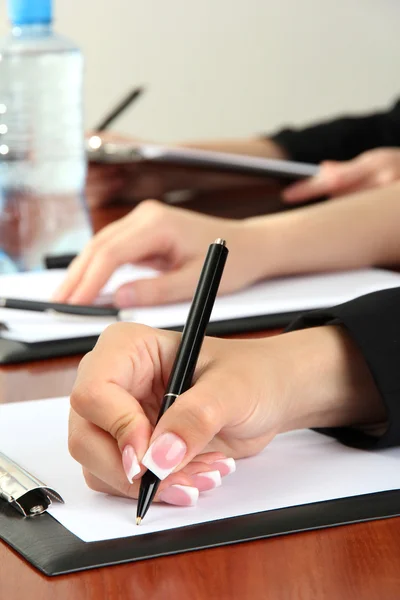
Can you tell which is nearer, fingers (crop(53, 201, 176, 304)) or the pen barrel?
the pen barrel

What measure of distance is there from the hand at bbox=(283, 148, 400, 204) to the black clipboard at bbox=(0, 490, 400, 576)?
3.26ft

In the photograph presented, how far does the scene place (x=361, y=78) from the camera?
336 centimetres

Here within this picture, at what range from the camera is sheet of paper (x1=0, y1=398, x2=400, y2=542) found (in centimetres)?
51

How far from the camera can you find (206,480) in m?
0.53

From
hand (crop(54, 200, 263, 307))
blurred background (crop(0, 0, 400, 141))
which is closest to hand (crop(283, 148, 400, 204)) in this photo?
hand (crop(54, 200, 263, 307))

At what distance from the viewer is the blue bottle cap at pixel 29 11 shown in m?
1.04

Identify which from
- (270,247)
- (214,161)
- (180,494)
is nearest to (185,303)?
(270,247)

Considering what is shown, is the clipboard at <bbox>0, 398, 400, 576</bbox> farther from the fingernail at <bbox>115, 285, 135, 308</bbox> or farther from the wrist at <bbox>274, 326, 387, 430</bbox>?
the fingernail at <bbox>115, 285, 135, 308</bbox>

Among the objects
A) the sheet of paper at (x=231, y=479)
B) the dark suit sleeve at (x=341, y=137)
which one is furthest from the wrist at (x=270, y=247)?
the dark suit sleeve at (x=341, y=137)

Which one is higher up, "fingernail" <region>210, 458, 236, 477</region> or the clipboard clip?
"fingernail" <region>210, 458, 236, 477</region>

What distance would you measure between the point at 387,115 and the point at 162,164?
0.43 meters

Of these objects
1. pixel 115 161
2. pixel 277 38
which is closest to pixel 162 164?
pixel 115 161

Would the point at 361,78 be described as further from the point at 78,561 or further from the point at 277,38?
the point at 78,561

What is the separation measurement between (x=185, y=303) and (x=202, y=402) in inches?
16.9
